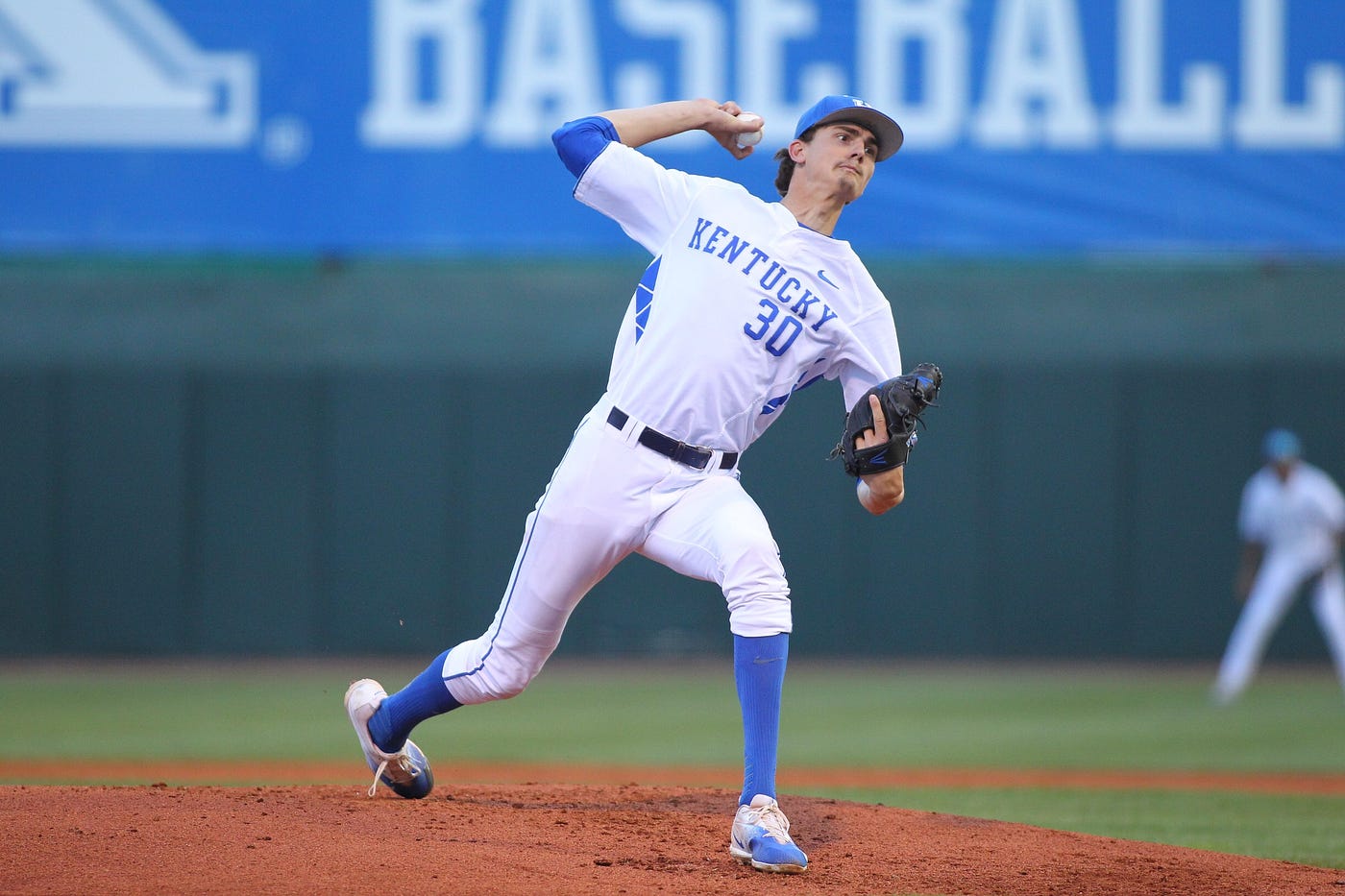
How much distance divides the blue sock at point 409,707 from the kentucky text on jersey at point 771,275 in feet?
4.21

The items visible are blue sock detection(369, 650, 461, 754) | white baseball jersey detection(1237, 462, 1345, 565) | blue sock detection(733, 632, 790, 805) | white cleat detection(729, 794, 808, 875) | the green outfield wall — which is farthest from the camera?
the green outfield wall

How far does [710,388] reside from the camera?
363cm

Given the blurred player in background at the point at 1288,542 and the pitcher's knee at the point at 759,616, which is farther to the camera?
the blurred player in background at the point at 1288,542

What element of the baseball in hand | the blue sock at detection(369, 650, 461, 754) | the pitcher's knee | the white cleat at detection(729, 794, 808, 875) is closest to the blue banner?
the baseball in hand

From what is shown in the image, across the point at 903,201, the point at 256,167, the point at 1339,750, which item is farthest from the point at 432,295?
the point at 1339,750

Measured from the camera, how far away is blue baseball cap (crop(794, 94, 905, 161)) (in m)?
3.79

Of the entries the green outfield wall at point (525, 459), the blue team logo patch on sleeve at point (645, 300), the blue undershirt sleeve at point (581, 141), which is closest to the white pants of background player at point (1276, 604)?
the green outfield wall at point (525, 459)

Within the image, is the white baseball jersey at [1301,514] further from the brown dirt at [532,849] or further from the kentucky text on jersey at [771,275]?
the kentucky text on jersey at [771,275]

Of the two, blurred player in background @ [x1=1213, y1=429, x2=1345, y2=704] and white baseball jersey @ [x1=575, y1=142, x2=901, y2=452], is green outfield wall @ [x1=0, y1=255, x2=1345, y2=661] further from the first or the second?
white baseball jersey @ [x1=575, y1=142, x2=901, y2=452]

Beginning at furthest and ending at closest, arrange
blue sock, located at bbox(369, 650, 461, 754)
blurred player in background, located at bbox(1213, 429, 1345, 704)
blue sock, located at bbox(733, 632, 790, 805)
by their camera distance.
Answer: blurred player in background, located at bbox(1213, 429, 1345, 704)
blue sock, located at bbox(369, 650, 461, 754)
blue sock, located at bbox(733, 632, 790, 805)

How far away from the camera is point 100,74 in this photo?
28.4 feet

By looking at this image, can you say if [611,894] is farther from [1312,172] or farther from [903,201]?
[1312,172]

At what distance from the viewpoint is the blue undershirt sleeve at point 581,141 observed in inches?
151

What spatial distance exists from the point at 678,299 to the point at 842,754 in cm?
413
